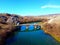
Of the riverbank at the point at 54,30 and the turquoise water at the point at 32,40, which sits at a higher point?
the riverbank at the point at 54,30

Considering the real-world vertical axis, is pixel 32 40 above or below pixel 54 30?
below

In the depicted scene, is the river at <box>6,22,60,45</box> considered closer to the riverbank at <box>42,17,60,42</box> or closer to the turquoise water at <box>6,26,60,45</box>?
the turquoise water at <box>6,26,60,45</box>

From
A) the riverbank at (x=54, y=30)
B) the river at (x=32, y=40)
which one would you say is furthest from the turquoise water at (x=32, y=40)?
the riverbank at (x=54, y=30)

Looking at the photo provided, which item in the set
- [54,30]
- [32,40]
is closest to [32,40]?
[32,40]

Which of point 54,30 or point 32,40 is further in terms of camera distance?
point 54,30

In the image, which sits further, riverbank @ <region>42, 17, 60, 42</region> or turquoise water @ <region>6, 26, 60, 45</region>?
riverbank @ <region>42, 17, 60, 42</region>

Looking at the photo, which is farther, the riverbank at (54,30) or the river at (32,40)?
the riverbank at (54,30)

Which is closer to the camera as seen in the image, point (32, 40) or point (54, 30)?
point (32, 40)

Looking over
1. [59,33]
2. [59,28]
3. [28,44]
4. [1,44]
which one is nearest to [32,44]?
[28,44]

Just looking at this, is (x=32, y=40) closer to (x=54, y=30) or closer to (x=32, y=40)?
(x=32, y=40)

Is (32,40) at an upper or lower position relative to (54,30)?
lower

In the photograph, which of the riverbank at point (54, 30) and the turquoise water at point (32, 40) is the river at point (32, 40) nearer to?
the turquoise water at point (32, 40)

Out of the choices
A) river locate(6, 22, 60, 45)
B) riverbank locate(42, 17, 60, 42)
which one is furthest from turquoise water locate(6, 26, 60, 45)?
riverbank locate(42, 17, 60, 42)

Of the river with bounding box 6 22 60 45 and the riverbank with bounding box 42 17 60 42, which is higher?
the riverbank with bounding box 42 17 60 42
